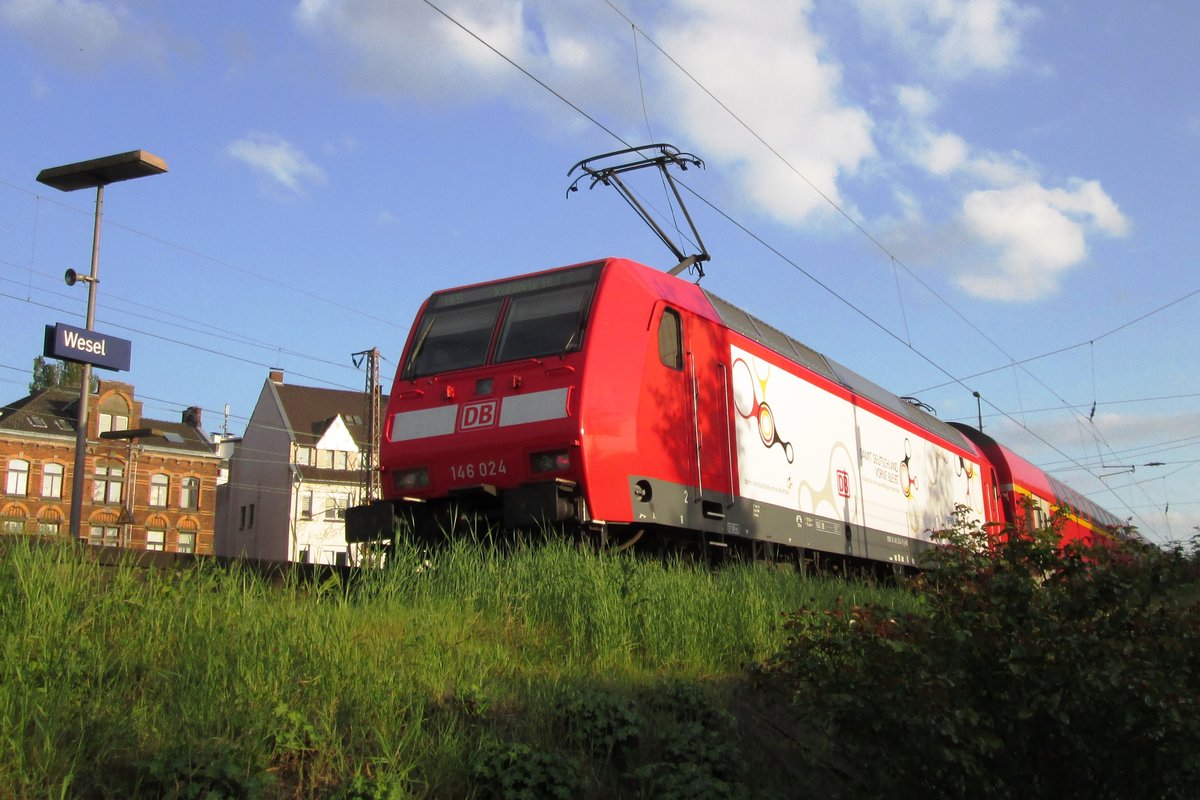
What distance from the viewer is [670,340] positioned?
10.9 meters

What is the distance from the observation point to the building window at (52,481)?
4988 cm

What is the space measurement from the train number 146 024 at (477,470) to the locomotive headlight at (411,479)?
314mm

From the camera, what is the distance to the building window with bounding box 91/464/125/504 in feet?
168

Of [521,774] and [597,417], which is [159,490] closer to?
[597,417]

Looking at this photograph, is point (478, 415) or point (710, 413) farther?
point (710, 413)

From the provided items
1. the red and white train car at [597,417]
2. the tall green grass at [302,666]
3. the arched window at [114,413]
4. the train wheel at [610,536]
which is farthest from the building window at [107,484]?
the tall green grass at [302,666]


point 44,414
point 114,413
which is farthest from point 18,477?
point 114,413

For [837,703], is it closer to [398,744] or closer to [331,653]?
[398,744]

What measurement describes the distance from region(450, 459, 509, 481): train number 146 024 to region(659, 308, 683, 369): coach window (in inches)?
72.1

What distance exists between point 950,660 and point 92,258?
11.6 meters

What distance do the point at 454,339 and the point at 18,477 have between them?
44828mm

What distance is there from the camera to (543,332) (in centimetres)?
1040

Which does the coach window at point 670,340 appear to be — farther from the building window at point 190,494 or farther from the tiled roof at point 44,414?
the building window at point 190,494

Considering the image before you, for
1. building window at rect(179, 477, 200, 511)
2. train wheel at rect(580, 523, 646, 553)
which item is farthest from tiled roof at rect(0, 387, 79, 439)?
train wheel at rect(580, 523, 646, 553)
